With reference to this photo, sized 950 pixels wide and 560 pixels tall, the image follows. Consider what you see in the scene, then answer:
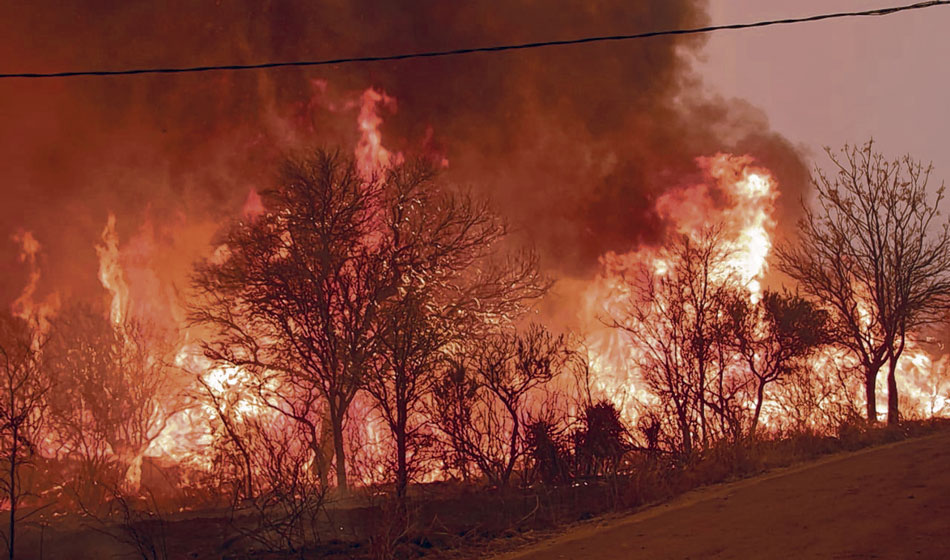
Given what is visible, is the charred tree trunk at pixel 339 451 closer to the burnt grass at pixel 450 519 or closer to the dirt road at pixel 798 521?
the burnt grass at pixel 450 519

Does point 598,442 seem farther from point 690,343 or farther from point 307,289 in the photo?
point 307,289

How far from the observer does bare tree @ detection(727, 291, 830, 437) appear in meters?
19.1

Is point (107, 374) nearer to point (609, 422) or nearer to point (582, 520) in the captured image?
point (609, 422)

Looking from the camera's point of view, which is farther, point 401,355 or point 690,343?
point 690,343

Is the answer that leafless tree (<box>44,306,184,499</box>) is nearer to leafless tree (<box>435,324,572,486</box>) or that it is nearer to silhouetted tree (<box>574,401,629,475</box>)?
leafless tree (<box>435,324,572,486</box>)

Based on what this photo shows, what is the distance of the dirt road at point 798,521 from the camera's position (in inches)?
277

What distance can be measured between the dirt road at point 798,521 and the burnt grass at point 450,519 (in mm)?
809

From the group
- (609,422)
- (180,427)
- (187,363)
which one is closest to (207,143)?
(187,363)

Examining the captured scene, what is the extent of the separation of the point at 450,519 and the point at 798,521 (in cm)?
537

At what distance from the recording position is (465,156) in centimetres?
3134

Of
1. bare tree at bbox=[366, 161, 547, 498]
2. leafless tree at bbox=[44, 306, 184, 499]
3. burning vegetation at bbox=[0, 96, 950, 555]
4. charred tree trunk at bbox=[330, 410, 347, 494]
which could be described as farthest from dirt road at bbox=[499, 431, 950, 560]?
leafless tree at bbox=[44, 306, 184, 499]

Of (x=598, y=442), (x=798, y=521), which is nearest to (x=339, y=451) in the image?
(x=598, y=442)

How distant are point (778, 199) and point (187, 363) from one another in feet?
74.1

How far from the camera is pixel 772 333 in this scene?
19.5m
